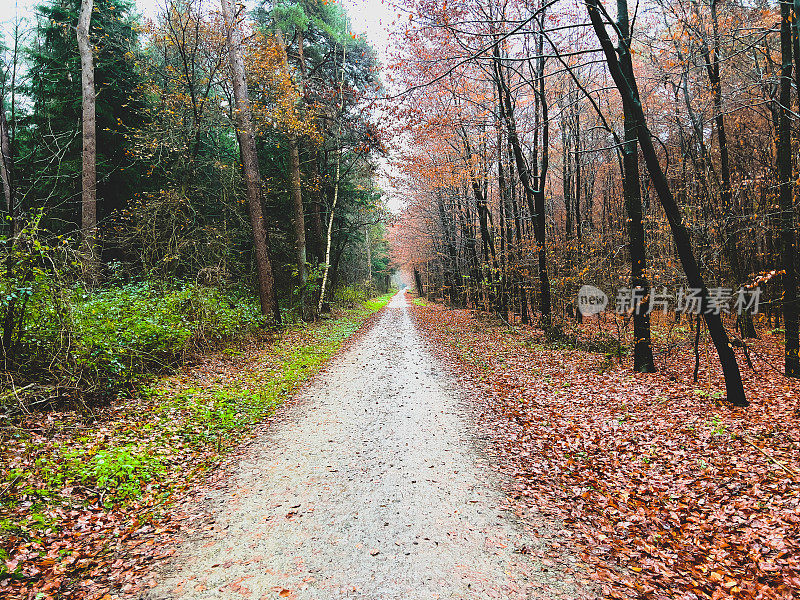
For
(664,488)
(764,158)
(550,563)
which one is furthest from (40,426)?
(764,158)

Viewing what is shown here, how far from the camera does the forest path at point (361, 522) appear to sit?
3.22 m

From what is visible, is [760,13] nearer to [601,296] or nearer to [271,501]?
[601,296]

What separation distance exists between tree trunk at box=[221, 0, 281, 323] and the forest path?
24.8 feet

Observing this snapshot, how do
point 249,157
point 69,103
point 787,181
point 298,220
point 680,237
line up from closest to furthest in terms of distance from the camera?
1. point 680,237
2. point 787,181
3. point 249,157
4. point 69,103
5. point 298,220

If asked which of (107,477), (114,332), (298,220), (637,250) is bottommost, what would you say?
(107,477)

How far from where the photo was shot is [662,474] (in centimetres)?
473

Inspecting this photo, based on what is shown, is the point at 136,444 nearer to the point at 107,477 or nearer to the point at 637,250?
the point at 107,477

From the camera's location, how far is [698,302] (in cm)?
655

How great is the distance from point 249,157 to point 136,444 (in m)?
10.4

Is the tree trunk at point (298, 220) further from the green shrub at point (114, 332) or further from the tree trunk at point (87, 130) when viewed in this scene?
the tree trunk at point (87, 130)

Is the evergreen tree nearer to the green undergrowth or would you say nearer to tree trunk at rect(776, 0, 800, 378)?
the green undergrowth

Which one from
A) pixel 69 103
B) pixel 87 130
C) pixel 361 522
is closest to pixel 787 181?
pixel 361 522

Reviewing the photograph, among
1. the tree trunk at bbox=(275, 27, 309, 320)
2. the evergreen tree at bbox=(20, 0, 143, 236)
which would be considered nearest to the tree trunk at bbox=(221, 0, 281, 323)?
the tree trunk at bbox=(275, 27, 309, 320)

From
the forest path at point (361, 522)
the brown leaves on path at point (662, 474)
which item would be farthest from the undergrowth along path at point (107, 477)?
the brown leaves on path at point (662, 474)
